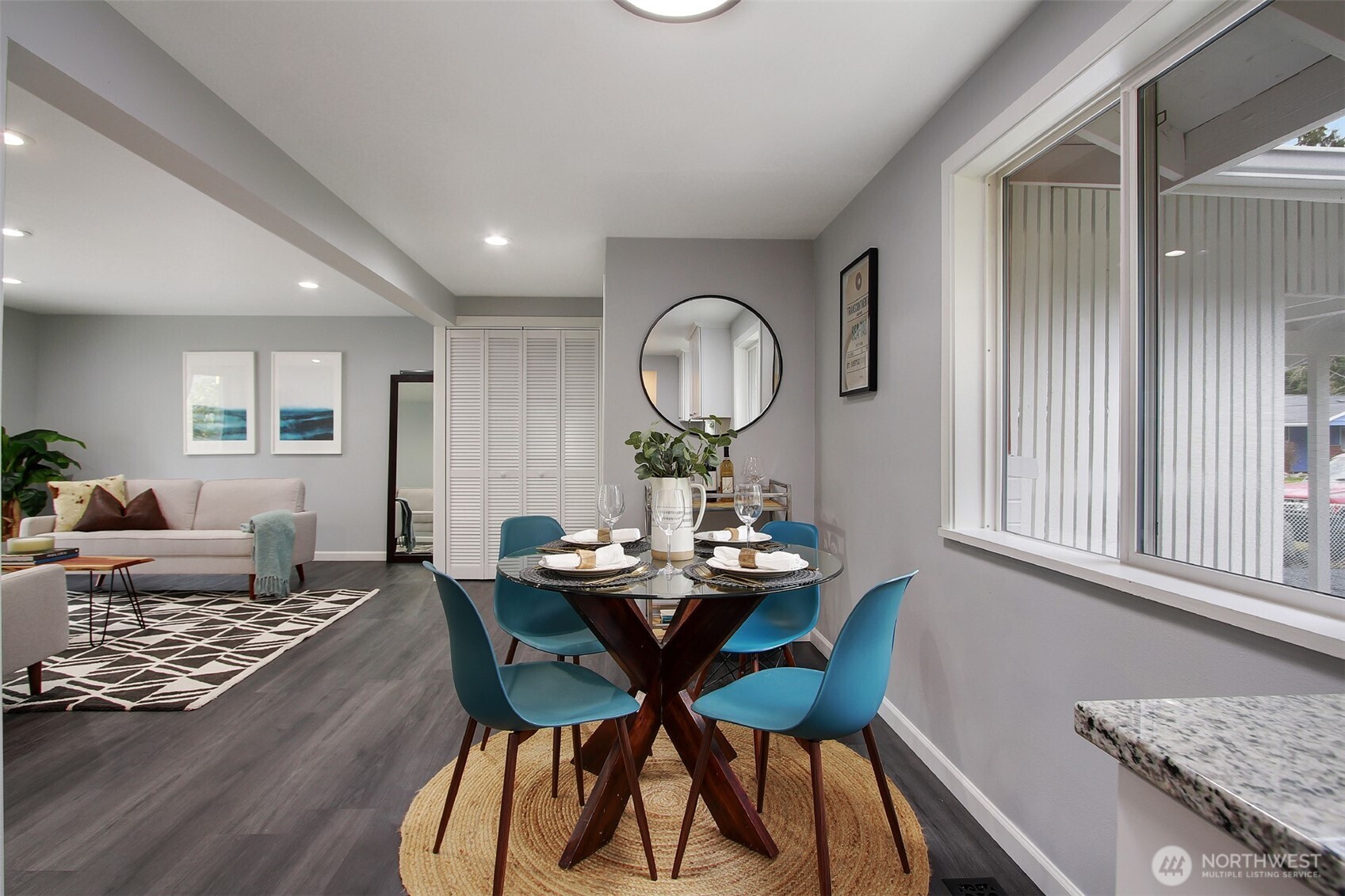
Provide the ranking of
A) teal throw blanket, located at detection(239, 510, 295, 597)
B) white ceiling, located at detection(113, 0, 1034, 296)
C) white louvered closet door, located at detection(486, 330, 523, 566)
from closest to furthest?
white ceiling, located at detection(113, 0, 1034, 296) → teal throw blanket, located at detection(239, 510, 295, 597) → white louvered closet door, located at detection(486, 330, 523, 566)

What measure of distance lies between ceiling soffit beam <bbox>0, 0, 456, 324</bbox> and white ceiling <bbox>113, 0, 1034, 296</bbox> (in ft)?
0.22

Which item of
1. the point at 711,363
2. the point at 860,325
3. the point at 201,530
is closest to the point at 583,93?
the point at 860,325

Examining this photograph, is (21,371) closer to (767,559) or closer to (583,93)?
(583,93)

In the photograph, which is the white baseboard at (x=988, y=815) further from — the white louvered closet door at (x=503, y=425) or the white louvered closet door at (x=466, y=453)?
the white louvered closet door at (x=466, y=453)

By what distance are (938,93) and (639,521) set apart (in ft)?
8.93

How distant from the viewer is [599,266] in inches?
180

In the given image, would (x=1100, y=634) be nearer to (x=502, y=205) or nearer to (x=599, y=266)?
(x=502, y=205)

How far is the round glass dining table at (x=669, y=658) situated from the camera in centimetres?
166

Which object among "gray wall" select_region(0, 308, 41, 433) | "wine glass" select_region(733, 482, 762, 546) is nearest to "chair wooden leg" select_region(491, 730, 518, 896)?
"wine glass" select_region(733, 482, 762, 546)

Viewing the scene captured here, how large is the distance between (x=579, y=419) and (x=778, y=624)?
11.5 ft

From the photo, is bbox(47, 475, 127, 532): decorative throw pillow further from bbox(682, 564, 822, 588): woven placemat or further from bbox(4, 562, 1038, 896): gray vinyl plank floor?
bbox(682, 564, 822, 588): woven placemat

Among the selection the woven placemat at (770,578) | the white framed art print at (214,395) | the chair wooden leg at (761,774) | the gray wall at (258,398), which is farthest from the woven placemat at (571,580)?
the white framed art print at (214,395)

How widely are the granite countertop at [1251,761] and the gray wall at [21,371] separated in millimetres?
8646

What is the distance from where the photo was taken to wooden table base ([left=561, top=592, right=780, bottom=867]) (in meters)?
1.76
